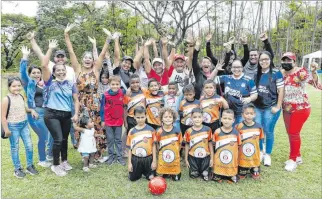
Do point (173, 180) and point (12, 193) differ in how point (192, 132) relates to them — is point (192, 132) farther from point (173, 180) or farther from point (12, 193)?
point (12, 193)

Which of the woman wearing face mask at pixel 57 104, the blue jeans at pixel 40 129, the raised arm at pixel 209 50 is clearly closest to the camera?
the woman wearing face mask at pixel 57 104

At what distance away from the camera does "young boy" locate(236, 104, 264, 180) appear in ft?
13.2

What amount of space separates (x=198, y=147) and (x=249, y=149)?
0.74 meters

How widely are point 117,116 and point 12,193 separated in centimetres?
178

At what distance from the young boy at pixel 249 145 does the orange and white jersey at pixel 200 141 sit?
50 cm

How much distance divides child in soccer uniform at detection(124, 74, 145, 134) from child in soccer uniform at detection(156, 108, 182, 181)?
0.56m

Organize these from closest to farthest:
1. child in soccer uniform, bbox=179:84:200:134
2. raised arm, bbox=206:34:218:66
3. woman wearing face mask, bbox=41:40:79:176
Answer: woman wearing face mask, bbox=41:40:79:176 → child in soccer uniform, bbox=179:84:200:134 → raised arm, bbox=206:34:218:66

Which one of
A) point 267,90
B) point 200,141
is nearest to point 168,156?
point 200,141

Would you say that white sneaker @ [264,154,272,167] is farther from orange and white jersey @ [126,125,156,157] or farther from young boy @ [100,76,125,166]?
young boy @ [100,76,125,166]

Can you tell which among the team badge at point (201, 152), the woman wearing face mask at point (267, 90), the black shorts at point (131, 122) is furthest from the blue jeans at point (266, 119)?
the black shorts at point (131, 122)

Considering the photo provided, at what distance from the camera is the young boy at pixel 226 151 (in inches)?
154

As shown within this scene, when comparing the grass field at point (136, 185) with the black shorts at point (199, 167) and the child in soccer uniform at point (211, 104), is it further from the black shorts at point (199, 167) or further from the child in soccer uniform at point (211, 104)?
the child in soccer uniform at point (211, 104)

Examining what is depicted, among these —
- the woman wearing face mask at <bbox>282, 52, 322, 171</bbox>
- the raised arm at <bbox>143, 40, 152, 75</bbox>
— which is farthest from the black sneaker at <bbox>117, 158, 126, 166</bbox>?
the woman wearing face mask at <bbox>282, 52, 322, 171</bbox>

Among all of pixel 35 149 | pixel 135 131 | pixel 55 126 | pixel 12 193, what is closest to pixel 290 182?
pixel 135 131
